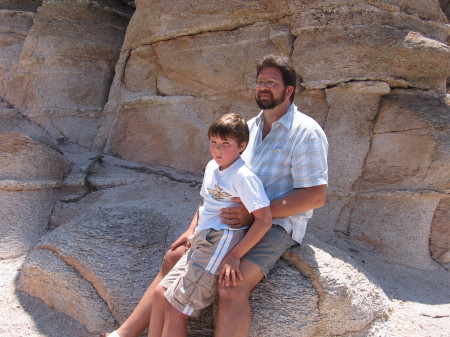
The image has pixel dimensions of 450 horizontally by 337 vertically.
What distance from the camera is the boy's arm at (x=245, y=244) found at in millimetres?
2037

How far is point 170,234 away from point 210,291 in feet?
3.67

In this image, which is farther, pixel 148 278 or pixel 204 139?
pixel 204 139

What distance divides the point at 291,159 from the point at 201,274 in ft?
2.33

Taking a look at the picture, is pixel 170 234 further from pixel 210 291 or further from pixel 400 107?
pixel 400 107

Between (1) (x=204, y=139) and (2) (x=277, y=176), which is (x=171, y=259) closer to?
(2) (x=277, y=176)

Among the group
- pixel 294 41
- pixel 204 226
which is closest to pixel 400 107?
pixel 294 41

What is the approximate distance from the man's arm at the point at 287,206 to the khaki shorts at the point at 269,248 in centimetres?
9

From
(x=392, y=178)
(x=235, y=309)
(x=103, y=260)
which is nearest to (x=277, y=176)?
(x=235, y=309)

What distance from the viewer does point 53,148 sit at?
403 cm

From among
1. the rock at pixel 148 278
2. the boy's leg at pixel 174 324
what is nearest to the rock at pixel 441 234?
the rock at pixel 148 278

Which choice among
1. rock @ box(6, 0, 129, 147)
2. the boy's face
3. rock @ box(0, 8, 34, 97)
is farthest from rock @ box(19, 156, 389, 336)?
rock @ box(0, 8, 34, 97)

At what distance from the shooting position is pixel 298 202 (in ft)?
7.27

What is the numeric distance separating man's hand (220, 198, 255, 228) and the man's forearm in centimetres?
14

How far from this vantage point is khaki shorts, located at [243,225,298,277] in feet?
7.07
